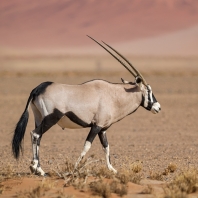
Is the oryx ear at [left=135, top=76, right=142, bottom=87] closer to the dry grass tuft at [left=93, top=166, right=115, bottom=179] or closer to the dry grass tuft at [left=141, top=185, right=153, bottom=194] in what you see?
the dry grass tuft at [left=93, top=166, right=115, bottom=179]

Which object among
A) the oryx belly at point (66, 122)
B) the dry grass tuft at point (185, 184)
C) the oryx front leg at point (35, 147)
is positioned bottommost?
the dry grass tuft at point (185, 184)

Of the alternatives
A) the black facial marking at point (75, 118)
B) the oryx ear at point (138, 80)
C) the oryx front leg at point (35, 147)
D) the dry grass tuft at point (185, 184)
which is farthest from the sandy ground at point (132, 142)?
the oryx ear at point (138, 80)

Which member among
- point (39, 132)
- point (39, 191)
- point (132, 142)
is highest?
point (39, 132)

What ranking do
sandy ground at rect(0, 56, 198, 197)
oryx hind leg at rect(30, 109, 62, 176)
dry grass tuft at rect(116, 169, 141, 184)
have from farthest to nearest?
sandy ground at rect(0, 56, 198, 197) → oryx hind leg at rect(30, 109, 62, 176) → dry grass tuft at rect(116, 169, 141, 184)

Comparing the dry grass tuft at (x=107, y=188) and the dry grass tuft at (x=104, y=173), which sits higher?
the dry grass tuft at (x=104, y=173)

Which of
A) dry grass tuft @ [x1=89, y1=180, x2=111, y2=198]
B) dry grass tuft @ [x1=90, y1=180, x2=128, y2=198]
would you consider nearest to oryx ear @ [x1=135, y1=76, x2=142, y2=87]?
dry grass tuft @ [x1=90, y1=180, x2=128, y2=198]

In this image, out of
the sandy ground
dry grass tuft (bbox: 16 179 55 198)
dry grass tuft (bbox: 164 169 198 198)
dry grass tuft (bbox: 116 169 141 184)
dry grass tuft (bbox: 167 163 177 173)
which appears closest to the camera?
dry grass tuft (bbox: 16 179 55 198)

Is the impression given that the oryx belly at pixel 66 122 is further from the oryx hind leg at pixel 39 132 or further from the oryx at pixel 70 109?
the oryx hind leg at pixel 39 132

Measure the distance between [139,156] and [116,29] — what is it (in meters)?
117

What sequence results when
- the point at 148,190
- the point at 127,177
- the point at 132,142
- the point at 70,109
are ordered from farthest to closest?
the point at 132,142
the point at 70,109
the point at 127,177
the point at 148,190

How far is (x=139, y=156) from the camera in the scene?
13.1 meters

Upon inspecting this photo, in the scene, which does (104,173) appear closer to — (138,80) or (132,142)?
(138,80)

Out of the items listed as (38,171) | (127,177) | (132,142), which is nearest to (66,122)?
(38,171)

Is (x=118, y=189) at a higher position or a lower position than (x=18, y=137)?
lower
